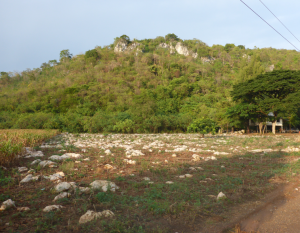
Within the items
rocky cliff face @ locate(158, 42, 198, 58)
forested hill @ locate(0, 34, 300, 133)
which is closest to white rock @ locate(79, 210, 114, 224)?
forested hill @ locate(0, 34, 300, 133)

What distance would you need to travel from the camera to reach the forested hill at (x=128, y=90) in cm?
2631

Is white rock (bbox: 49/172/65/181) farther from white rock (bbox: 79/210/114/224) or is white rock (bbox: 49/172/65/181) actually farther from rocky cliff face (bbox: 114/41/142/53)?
rocky cliff face (bbox: 114/41/142/53)

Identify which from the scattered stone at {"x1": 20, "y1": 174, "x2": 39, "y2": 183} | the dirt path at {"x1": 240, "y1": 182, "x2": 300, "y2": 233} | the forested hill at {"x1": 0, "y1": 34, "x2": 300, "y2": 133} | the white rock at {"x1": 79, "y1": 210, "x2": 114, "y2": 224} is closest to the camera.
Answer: the white rock at {"x1": 79, "y1": 210, "x2": 114, "y2": 224}

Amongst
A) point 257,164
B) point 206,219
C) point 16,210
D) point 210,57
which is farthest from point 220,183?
point 210,57

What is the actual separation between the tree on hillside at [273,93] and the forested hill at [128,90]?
3.26 m

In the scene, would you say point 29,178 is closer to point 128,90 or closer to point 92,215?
point 92,215

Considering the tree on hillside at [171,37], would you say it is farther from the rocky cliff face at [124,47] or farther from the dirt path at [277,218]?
the dirt path at [277,218]

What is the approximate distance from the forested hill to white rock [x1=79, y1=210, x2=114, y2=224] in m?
21.3

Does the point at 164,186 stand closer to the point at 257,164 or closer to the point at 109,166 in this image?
the point at 109,166

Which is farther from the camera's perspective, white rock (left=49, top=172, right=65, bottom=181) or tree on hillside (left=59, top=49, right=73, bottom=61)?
tree on hillside (left=59, top=49, right=73, bottom=61)

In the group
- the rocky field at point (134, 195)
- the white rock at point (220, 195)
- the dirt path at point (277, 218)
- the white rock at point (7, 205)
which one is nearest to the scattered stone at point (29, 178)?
the rocky field at point (134, 195)

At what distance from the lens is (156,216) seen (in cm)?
325

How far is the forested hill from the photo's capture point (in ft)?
86.3

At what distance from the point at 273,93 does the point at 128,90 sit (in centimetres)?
2602
